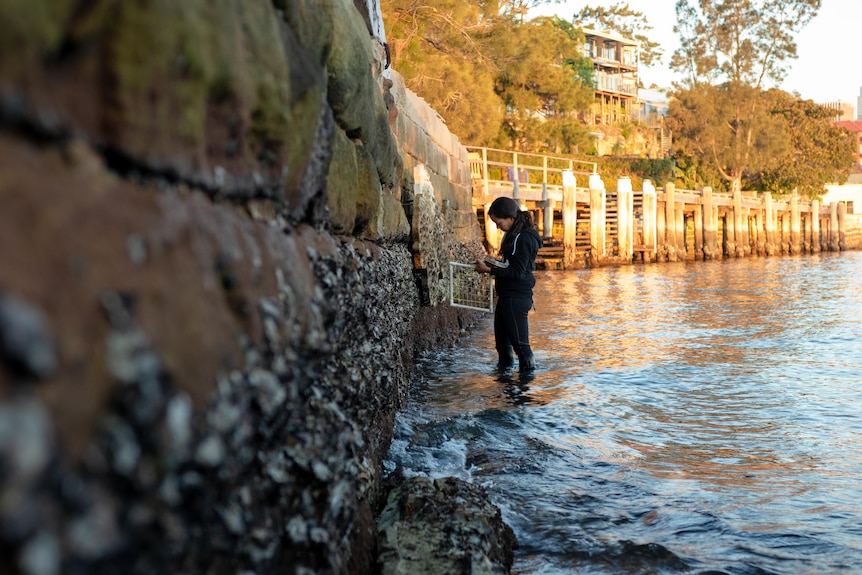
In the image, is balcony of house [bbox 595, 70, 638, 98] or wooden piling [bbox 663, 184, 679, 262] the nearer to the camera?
wooden piling [bbox 663, 184, 679, 262]

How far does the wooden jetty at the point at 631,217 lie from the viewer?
29609mm

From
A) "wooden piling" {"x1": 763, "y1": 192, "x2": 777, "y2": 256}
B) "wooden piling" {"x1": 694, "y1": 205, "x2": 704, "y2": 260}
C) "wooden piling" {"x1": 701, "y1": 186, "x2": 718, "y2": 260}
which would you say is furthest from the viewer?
"wooden piling" {"x1": 763, "y1": 192, "x2": 777, "y2": 256}

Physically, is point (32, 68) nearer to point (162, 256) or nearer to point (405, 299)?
point (162, 256)

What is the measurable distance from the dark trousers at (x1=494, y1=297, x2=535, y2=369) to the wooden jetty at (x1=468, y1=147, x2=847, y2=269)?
1755 centimetres

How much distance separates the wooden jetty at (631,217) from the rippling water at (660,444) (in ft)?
53.0

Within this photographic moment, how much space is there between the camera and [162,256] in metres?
1.60

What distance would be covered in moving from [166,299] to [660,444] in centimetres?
517

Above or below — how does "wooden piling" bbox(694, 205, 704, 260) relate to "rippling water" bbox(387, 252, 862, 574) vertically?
above

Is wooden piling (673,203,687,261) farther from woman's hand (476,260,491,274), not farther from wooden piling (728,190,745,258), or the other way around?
woman's hand (476,260,491,274)

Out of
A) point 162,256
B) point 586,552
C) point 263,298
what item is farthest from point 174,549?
point 586,552

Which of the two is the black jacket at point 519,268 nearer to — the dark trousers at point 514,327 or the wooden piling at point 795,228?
the dark trousers at point 514,327

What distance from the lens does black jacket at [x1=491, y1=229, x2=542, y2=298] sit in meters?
8.23

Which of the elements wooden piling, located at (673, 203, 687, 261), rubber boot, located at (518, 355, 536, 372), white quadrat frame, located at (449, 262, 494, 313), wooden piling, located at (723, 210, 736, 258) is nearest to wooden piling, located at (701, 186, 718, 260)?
wooden piling, located at (673, 203, 687, 261)

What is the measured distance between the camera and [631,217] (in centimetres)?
3222
